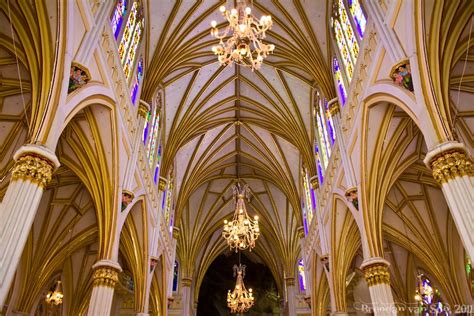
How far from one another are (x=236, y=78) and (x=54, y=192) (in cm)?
967

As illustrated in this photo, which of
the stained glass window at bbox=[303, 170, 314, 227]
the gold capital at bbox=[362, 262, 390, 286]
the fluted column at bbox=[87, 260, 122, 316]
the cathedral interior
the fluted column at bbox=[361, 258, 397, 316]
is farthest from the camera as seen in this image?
the stained glass window at bbox=[303, 170, 314, 227]

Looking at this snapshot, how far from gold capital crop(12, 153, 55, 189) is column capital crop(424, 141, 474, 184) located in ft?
23.6

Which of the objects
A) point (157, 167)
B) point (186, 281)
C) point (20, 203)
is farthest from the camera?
point (186, 281)

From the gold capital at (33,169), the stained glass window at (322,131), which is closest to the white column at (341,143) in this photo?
the stained glass window at (322,131)

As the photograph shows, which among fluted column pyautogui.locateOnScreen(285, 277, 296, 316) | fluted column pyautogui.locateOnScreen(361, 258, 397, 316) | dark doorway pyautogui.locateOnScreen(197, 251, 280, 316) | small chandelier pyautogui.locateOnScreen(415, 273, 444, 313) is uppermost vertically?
dark doorway pyautogui.locateOnScreen(197, 251, 280, 316)

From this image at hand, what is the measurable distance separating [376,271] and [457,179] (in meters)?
4.50

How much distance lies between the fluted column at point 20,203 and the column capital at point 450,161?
7.17m

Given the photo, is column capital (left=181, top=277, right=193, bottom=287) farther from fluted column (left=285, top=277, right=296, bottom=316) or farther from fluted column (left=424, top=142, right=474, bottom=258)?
fluted column (left=424, top=142, right=474, bottom=258)

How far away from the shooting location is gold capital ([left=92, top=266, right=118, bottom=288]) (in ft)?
37.6

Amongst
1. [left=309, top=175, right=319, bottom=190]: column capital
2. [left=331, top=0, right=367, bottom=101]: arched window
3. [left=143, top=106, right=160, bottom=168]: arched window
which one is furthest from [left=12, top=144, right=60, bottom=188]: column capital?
[left=309, top=175, right=319, bottom=190]: column capital

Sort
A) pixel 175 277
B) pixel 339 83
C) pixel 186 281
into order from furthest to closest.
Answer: pixel 175 277
pixel 186 281
pixel 339 83

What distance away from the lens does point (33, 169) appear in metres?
7.91

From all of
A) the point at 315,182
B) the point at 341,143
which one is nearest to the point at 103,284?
the point at 341,143

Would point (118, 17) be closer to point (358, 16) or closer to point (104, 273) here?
point (358, 16)
